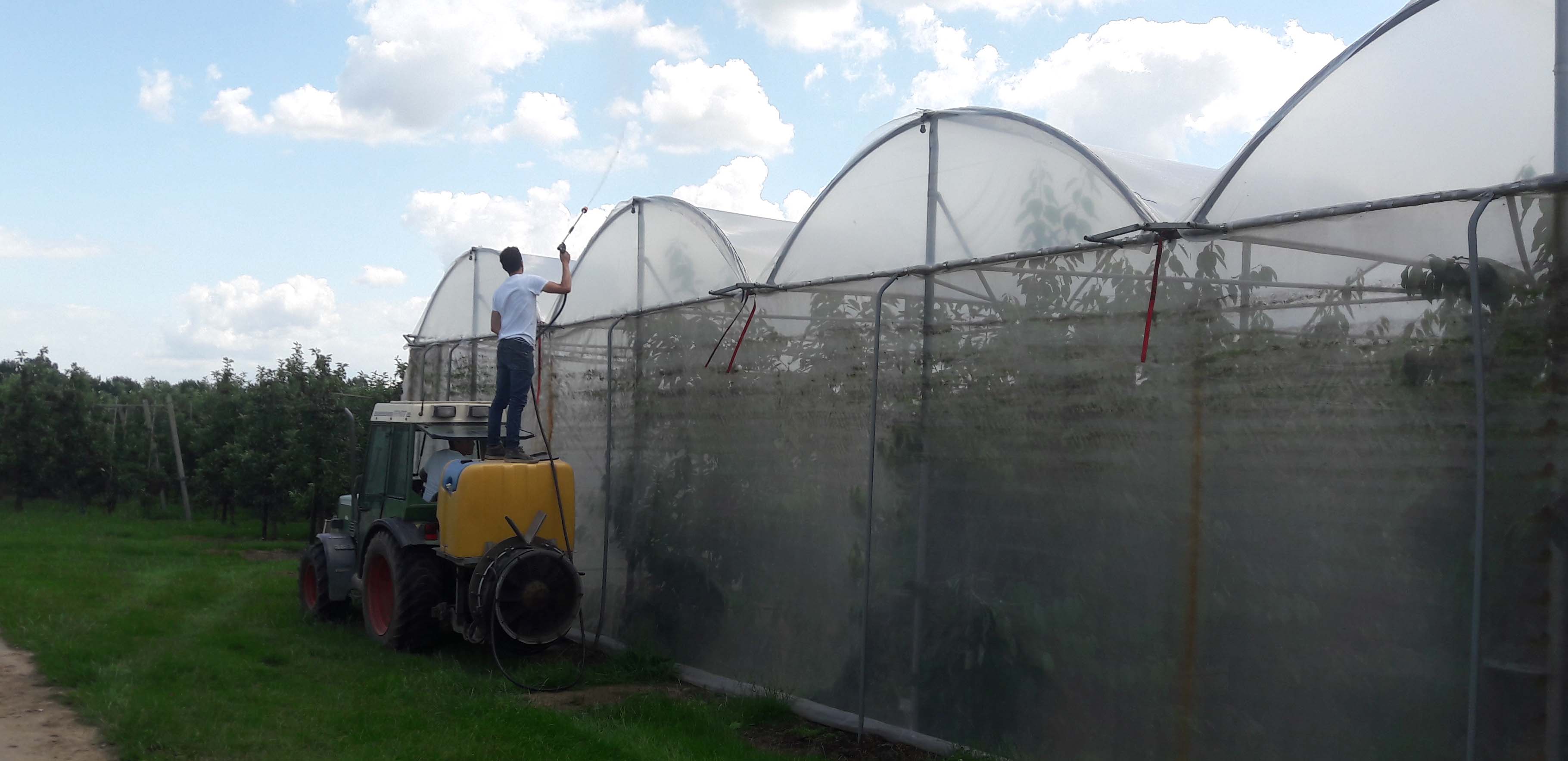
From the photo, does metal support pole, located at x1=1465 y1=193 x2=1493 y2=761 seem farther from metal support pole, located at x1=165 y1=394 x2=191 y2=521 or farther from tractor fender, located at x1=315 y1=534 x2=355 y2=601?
metal support pole, located at x1=165 y1=394 x2=191 y2=521

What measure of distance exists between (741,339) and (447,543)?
2.58 metres

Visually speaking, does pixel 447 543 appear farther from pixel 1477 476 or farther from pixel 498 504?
pixel 1477 476

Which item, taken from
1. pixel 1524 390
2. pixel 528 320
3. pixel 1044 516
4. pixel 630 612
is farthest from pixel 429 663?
pixel 1524 390

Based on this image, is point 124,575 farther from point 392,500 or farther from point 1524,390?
point 1524,390

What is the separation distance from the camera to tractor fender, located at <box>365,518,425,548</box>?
8484 millimetres

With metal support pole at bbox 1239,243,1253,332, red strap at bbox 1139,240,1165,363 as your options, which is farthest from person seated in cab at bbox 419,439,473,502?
metal support pole at bbox 1239,243,1253,332

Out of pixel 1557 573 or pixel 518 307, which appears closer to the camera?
pixel 1557 573

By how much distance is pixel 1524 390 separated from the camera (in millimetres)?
3807

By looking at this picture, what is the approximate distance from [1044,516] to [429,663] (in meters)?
4.82

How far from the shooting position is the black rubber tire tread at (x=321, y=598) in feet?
32.2

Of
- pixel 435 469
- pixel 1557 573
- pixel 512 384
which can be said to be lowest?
pixel 435 469

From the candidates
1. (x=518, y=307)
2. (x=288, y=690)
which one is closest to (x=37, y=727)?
(x=288, y=690)

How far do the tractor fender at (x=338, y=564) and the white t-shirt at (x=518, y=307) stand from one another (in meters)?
3.02

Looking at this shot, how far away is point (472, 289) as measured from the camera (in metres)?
12.9
